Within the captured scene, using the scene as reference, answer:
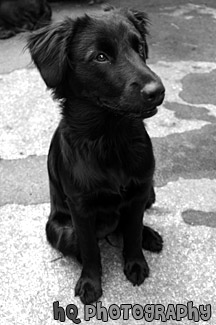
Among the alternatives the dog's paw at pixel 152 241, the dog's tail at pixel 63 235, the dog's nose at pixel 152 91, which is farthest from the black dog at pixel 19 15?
the dog's nose at pixel 152 91

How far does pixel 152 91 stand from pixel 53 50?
43 cm

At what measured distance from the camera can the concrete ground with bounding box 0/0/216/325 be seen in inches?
89.1

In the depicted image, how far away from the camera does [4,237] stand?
257 centimetres

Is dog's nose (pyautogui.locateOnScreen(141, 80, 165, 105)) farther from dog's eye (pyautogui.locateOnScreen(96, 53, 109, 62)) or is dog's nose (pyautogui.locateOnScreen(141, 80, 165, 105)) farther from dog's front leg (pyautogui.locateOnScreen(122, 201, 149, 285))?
dog's front leg (pyautogui.locateOnScreen(122, 201, 149, 285))

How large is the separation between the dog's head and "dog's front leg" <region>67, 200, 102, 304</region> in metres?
0.52

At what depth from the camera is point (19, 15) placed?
16.3ft

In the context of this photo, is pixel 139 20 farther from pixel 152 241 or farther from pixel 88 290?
pixel 88 290

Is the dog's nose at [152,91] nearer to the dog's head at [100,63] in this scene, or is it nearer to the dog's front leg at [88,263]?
the dog's head at [100,63]

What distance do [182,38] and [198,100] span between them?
4.06 ft

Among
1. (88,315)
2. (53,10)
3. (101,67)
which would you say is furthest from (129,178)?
(53,10)

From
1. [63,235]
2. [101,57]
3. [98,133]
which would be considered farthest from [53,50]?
[63,235]

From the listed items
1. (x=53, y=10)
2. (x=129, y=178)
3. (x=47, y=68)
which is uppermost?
(x=47, y=68)

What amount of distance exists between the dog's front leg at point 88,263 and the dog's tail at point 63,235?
0.10 meters

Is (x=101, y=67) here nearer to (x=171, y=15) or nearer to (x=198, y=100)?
(x=198, y=100)
